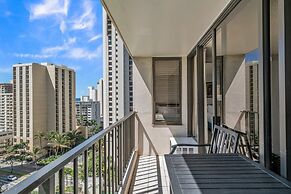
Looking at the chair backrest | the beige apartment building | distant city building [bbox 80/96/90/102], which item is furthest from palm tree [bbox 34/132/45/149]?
distant city building [bbox 80/96/90/102]

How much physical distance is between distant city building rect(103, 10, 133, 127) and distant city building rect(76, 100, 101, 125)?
0.54 metres

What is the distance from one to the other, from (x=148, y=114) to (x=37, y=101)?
287cm

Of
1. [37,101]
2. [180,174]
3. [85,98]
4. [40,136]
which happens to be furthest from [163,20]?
[85,98]

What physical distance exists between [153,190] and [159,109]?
101 inches

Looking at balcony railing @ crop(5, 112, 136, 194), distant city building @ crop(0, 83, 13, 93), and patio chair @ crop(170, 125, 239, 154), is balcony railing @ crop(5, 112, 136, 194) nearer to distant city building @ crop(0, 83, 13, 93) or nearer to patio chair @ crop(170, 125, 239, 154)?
patio chair @ crop(170, 125, 239, 154)

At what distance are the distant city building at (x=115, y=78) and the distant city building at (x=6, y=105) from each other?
2892 mm

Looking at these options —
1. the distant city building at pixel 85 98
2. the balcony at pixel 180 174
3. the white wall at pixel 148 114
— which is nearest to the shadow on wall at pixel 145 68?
the white wall at pixel 148 114

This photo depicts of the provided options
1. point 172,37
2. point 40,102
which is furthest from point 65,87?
point 172,37

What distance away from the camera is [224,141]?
106 inches

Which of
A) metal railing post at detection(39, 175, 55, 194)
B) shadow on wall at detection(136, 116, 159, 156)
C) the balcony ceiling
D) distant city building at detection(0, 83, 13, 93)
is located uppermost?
the balcony ceiling

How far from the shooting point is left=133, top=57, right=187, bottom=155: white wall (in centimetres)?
578

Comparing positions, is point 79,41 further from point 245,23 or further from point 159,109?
point 245,23

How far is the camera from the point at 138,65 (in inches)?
232

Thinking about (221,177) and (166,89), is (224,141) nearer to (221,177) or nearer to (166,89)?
(221,177)
